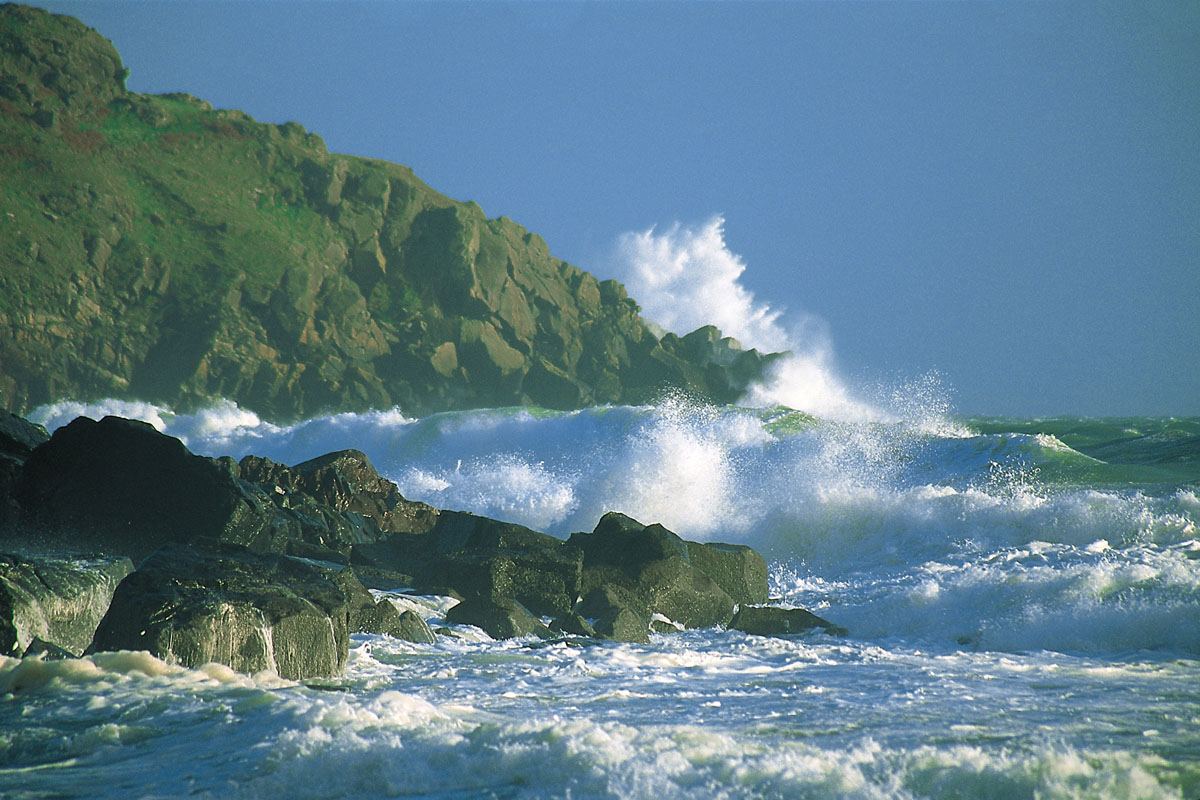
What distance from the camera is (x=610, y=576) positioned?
818 centimetres

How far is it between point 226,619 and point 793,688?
315 cm

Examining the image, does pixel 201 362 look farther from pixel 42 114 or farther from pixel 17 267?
pixel 42 114

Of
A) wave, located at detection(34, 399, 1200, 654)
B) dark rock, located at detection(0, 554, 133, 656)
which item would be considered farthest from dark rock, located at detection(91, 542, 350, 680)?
wave, located at detection(34, 399, 1200, 654)

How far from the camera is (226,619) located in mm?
4355

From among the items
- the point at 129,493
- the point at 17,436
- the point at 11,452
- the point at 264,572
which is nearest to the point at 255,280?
the point at 17,436

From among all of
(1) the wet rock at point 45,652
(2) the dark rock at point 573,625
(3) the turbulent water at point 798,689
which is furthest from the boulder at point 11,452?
(2) the dark rock at point 573,625

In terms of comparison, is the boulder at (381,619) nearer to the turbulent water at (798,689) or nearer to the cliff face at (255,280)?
the turbulent water at (798,689)

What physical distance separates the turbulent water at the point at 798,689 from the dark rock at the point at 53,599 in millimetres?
655

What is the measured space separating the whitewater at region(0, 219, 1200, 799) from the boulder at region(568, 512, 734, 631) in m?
0.50

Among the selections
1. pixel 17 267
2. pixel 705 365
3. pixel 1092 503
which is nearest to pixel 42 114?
pixel 17 267

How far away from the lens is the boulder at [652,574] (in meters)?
7.86

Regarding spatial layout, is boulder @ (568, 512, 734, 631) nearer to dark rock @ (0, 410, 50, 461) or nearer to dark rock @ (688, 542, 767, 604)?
dark rock @ (688, 542, 767, 604)

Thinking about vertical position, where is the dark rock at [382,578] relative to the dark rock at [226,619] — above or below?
above

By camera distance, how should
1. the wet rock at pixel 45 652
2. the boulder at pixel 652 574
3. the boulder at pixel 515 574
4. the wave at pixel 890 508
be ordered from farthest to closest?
the boulder at pixel 652 574 < the boulder at pixel 515 574 < the wave at pixel 890 508 < the wet rock at pixel 45 652
